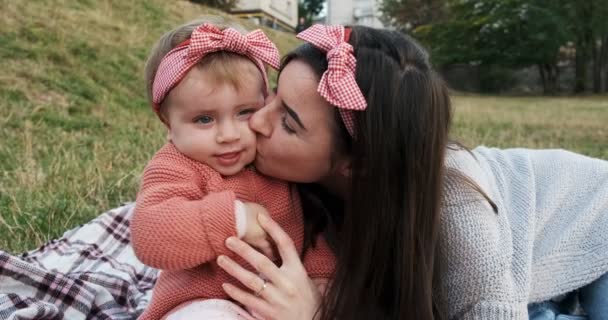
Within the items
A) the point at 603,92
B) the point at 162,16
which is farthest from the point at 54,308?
the point at 603,92

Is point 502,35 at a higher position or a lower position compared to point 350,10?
higher

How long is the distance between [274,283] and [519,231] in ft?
2.68

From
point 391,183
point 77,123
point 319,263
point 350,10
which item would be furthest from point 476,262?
point 350,10

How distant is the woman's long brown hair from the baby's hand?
0.71 ft

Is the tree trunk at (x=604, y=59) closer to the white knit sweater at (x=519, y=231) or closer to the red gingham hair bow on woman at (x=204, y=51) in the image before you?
the white knit sweater at (x=519, y=231)

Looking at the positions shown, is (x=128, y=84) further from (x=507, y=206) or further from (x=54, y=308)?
(x=507, y=206)

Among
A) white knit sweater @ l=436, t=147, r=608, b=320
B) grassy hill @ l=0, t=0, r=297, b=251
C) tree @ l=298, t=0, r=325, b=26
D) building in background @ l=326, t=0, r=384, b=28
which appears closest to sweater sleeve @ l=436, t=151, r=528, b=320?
white knit sweater @ l=436, t=147, r=608, b=320

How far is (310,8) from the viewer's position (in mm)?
44250

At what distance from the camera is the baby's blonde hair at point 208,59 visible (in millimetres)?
1722

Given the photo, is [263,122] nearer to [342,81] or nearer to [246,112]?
[246,112]

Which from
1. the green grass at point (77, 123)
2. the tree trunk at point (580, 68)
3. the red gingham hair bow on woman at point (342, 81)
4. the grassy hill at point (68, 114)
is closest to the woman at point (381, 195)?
the red gingham hair bow on woman at point (342, 81)

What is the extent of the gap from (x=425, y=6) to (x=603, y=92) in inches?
401

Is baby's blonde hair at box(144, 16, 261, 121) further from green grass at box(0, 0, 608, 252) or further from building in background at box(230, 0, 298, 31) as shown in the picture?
building in background at box(230, 0, 298, 31)

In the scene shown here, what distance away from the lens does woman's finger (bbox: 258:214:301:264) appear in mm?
1649
